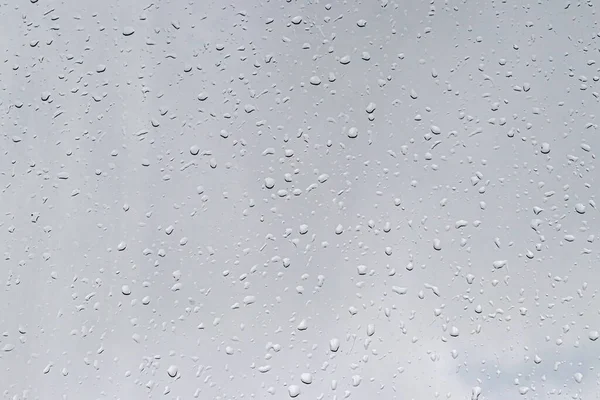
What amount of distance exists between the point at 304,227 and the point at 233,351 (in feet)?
1.43

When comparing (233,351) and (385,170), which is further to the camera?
(385,170)

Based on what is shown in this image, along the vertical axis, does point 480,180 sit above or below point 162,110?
below

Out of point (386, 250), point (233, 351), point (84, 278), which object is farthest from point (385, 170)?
point (84, 278)

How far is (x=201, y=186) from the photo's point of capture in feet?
7.13

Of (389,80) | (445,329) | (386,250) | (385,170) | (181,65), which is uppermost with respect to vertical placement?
(181,65)

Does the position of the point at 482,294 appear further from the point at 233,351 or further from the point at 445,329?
the point at 233,351

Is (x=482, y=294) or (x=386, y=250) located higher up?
(x=386, y=250)

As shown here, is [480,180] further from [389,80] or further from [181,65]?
[181,65]

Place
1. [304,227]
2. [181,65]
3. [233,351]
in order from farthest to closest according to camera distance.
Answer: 1. [181,65]
2. [304,227]
3. [233,351]

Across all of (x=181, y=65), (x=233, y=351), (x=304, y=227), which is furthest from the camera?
(x=181, y=65)

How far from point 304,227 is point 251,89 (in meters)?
0.50

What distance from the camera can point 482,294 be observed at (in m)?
2.08

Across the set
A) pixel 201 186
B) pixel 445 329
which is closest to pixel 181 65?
pixel 201 186

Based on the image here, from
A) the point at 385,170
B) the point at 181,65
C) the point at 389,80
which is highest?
the point at 181,65
